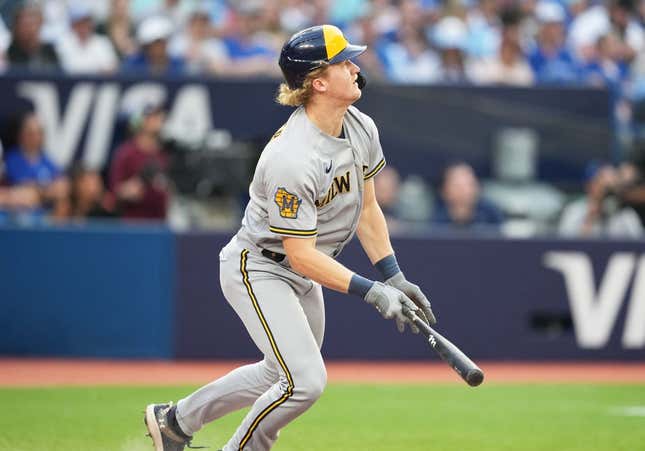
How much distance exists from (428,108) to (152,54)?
122 inches

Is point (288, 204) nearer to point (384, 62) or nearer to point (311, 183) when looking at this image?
point (311, 183)

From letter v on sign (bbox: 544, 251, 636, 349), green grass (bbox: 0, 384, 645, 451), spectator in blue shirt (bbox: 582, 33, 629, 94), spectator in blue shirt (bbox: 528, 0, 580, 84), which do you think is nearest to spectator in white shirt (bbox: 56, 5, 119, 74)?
green grass (bbox: 0, 384, 645, 451)

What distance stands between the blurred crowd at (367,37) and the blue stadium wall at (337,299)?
2.66 m

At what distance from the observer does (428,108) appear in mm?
13250

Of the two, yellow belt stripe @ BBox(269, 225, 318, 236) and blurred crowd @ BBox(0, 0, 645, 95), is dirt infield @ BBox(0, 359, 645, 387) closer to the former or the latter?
blurred crowd @ BBox(0, 0, 645, 95)

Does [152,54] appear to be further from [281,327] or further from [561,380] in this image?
[281,327]

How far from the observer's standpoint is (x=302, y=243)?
5.62m

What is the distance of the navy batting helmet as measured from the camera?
5.77m

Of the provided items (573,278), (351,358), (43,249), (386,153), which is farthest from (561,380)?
(43,249)

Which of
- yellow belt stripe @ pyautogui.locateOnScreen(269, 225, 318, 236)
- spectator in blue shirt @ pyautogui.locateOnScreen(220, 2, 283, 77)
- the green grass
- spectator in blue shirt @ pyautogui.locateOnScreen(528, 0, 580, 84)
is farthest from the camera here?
spectator in blue shirt @ pyautogui.locateOnScreen(528, 0, 580, 84)

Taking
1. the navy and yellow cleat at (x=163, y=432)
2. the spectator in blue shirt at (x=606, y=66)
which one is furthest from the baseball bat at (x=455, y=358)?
the spectator in blue shirt at (x=606, y=66)

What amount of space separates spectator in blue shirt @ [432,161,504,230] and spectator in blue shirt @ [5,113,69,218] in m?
3.82

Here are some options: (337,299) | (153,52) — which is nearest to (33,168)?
(153,52)

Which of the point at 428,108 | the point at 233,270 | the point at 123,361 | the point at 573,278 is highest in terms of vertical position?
the point at 233,270
